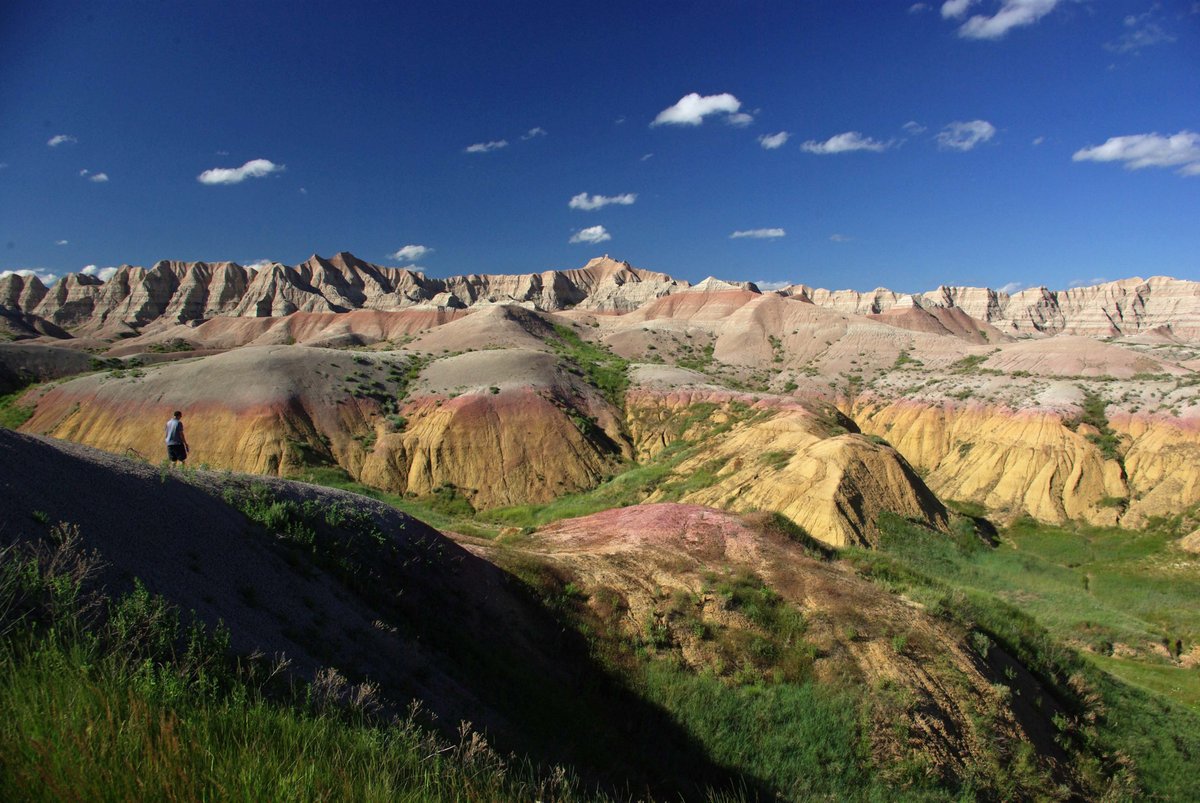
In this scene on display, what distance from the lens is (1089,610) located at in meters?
24.4

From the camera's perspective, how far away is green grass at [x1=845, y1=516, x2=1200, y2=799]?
43.5 feet

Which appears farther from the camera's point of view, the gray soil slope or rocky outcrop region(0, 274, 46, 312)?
rocky outcrop region(0, 274, 46, 312)

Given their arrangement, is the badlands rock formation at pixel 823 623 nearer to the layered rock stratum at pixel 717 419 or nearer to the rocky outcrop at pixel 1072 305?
the layered rock stratum at pixel 717 419

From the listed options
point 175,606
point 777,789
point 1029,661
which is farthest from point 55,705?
point 1029,661

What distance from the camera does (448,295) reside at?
443 ft

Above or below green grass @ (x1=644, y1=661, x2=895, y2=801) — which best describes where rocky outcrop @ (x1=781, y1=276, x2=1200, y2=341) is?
above

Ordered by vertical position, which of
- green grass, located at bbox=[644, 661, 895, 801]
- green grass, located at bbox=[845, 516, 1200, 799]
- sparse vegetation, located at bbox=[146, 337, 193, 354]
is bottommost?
green grass, located at bbox=[845, 516, 1200, 799]

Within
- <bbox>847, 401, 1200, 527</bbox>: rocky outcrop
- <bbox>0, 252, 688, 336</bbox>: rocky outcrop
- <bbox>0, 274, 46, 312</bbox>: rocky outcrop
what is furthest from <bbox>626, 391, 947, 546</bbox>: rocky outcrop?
<bbox>0, 274, 46, 312</bbox>: rocky outcrop

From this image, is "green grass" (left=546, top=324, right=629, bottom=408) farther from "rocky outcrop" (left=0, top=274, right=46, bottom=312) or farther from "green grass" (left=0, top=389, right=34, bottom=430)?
"rocky outcrop" (left=0, top=274, right=46, bottom=312)

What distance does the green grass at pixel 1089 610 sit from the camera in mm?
13258

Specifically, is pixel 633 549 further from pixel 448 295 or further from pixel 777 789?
pixel 448 295

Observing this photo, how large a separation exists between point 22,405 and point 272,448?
22.5 metres

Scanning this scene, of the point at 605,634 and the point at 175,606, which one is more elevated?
the point at 175,606

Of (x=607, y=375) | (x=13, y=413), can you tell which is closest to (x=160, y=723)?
(x=607, y=375)
